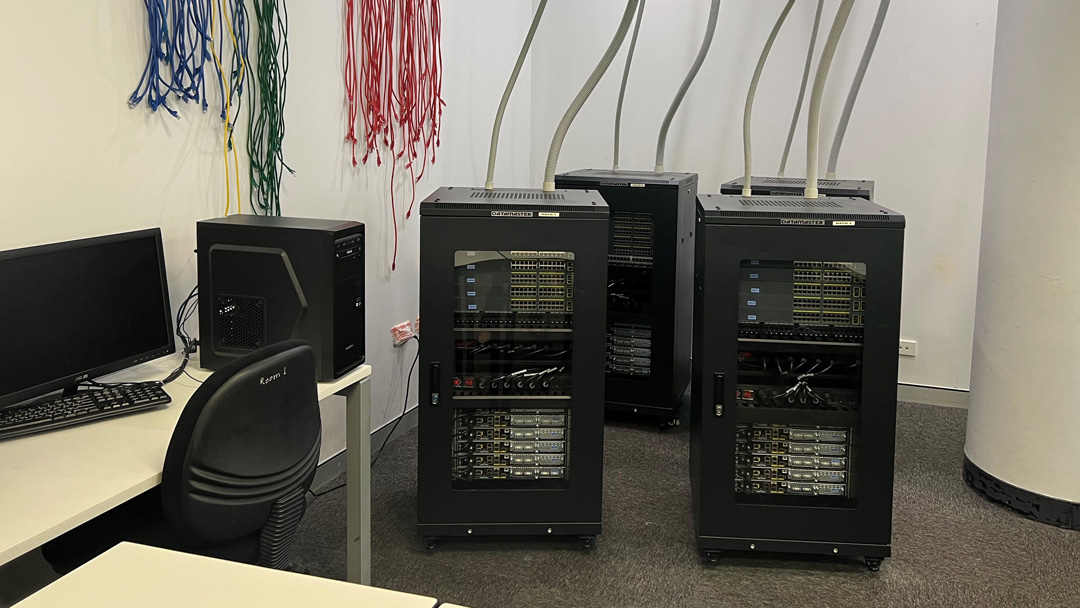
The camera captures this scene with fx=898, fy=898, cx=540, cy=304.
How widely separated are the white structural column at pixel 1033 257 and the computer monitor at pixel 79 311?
2.59 metres

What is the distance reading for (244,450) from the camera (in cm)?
174

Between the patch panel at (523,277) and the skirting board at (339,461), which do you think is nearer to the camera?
the patch panel at (523,277)

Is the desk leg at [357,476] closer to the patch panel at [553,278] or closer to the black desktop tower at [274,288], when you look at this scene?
the black desktop tower at [274,288]

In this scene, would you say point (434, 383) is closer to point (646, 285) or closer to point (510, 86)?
point (510, 86)

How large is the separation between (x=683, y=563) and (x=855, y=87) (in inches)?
96.3

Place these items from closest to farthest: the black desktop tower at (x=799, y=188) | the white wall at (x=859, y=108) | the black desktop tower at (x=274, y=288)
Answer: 1. the black desktop tower at (x=274, y=288)
2. the black desktop tower at (x=799, y=188)
3. the white wall at (x=859, y=108)

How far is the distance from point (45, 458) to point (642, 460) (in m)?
2.25

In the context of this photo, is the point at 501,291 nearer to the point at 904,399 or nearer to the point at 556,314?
the point at 556,314

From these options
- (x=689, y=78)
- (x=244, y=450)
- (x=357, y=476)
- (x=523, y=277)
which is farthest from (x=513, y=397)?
(x=689, y=78)

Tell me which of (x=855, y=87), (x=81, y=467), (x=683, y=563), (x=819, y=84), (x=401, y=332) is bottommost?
(x=683, y=563)

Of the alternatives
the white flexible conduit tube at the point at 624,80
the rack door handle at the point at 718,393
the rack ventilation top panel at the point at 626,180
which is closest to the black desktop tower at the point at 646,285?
the rack ventilation top panel at the point at 626,180

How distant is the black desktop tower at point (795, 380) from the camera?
2475mm

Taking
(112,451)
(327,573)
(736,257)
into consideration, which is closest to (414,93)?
(736,257)

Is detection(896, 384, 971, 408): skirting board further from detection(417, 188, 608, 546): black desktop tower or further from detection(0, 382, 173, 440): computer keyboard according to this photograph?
detection(0, 382, 173, 440): computer keyboard
